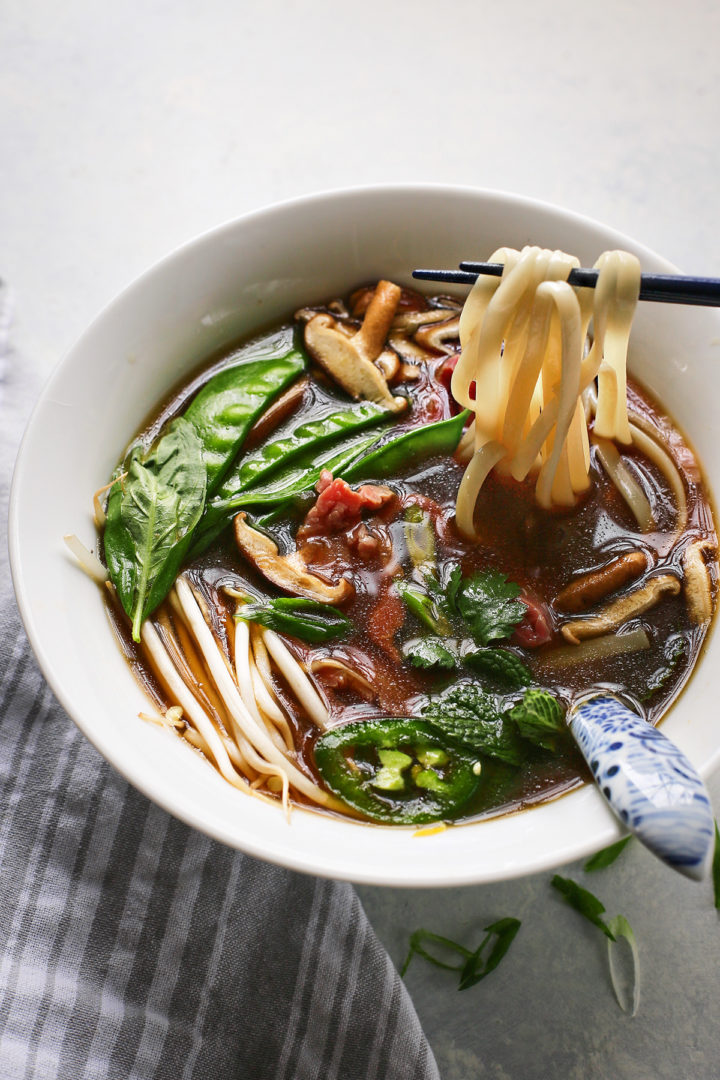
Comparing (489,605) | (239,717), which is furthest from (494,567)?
(239,717)

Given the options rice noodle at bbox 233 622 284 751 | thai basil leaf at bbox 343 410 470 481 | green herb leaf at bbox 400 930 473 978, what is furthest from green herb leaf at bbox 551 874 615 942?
thai basil leaf at bbox 343 410 470 481

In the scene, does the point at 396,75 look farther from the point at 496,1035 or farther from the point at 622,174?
the point at 496,1035

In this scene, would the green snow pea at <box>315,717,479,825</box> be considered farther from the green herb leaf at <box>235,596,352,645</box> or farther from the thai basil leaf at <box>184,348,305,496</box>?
the thai basil leaf at <box>184,348,305,496</box>

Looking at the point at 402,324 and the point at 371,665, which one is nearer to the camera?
the point at 371,665

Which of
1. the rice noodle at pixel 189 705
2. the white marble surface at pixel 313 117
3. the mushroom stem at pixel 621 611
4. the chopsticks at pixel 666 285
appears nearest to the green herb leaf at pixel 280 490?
the rice noodle at pixel 189 705

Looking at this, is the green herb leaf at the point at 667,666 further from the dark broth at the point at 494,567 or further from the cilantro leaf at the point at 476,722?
the cilantro leaf at the point at 476,722

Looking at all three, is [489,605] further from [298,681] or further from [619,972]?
[619,972]

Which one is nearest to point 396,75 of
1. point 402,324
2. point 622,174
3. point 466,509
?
point 622,174

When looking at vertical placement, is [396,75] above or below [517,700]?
above
